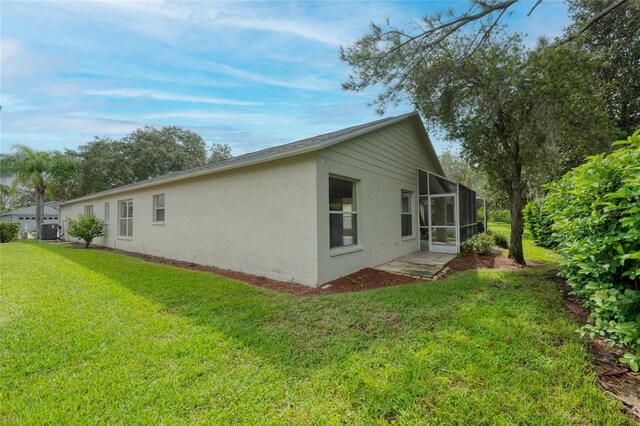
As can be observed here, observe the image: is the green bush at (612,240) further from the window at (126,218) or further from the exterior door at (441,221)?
the window at (126,218)

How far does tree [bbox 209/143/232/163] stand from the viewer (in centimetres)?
3625

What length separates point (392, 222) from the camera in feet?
30.2

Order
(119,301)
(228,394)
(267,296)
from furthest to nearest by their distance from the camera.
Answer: (267,296)
(119,301)
(228,394)

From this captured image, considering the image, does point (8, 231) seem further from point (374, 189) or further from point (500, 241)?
point (500, 241)

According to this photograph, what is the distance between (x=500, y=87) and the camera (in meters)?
7.06

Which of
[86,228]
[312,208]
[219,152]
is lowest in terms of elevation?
[86,228]

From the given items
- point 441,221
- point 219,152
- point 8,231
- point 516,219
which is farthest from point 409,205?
point 219,152

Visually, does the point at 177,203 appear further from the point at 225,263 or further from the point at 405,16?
the point at 405,16

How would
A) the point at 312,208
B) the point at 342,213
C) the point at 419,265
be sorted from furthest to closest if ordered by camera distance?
the point at 419,265, the point at 342,213, the point at 312,208

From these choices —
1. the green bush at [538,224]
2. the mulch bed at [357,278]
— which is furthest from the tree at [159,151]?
the green bush at [538,224]

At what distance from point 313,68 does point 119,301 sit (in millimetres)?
8648

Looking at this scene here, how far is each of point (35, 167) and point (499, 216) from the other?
47.6 m

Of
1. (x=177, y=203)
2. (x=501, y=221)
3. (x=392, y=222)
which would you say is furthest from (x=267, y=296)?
(x=501, y=221)

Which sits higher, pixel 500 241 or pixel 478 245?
pixel 478 245
